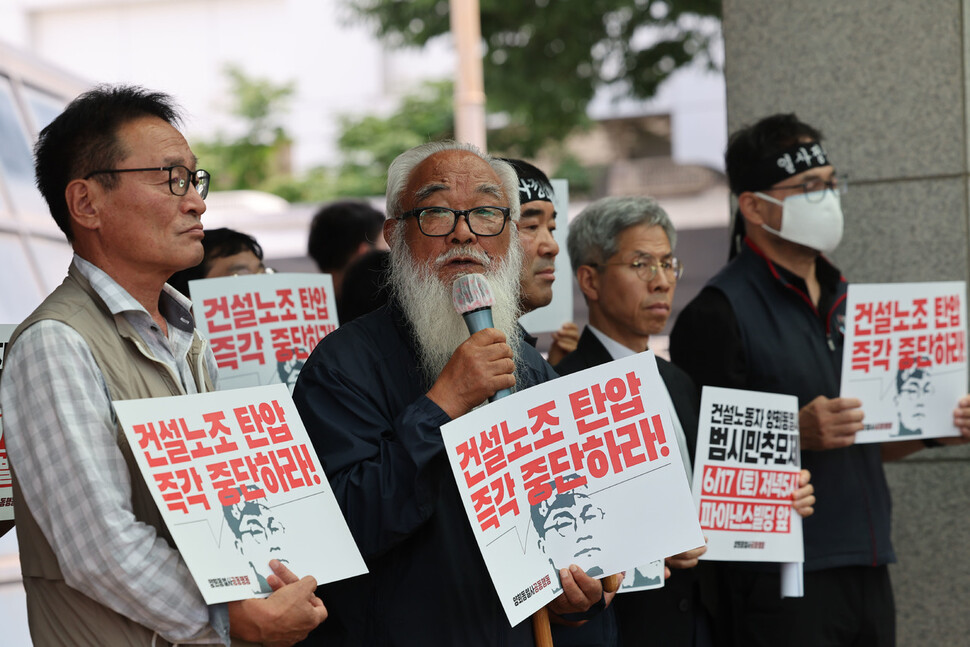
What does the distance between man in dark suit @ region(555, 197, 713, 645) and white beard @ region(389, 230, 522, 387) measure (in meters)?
0.87

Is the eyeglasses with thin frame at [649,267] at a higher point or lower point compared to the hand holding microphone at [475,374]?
higher

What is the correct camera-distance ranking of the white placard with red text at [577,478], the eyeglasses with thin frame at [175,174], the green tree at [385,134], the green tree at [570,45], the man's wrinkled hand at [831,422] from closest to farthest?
the white placard with red text at [577,478] < the eyeglasses with thin frame at [175,174] < the man's wrinkled hand at [831,422] < the green tree at [570,45] < the green tree at [385,134]

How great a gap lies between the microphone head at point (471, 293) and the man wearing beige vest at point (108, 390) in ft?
1.91

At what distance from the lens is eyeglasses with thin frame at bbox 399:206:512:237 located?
8.66 feet

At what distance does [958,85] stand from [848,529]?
2.21 meters

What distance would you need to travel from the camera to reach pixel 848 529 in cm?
370

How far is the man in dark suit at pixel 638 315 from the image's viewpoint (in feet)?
10.8

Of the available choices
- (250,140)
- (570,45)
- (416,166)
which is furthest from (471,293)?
(250,140)

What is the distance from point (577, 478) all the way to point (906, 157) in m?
3.13

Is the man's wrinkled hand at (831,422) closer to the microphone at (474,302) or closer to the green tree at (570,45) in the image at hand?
the microphone at (474,302)

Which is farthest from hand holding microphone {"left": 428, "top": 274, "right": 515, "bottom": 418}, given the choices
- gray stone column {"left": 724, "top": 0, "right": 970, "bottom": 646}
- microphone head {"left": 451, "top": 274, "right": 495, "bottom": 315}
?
gray stone column {"left": 724, "top": 0, "right": 970, "bottom": 646}

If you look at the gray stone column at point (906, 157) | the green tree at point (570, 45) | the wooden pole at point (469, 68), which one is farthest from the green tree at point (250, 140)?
the gray stone column at point (906, 157)

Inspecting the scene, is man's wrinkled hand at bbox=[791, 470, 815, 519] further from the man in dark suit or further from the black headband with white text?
the black headband with white text

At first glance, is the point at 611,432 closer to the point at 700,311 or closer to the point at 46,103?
the point at 700,311
